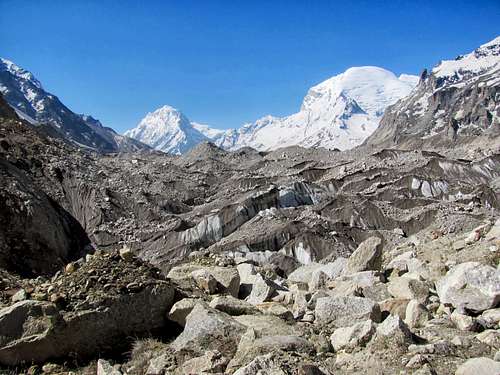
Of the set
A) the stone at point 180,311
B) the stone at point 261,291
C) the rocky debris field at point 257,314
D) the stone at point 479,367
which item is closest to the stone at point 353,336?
the rocky debris field at point 257,314

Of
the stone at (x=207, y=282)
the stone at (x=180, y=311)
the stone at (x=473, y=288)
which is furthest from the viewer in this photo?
the stone at (x=207, y=282)

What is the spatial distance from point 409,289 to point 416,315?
1282 millimetres

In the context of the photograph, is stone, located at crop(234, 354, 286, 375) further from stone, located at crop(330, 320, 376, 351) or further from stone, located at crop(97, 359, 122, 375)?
stone, located at crop(97, 359, 122, 375)

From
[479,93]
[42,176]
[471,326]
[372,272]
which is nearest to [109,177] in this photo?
[42,176]

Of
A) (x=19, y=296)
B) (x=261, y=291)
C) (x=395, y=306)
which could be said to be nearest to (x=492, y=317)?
(x=395, y=306)

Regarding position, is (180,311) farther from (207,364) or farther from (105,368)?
(207,364)

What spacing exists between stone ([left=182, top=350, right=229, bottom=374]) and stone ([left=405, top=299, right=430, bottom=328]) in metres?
2.91

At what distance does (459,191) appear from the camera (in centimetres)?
5538

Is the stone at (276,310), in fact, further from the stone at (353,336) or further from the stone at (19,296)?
the stone at (19,296)

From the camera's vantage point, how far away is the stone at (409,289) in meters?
8.27

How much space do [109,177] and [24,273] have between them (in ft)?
99.9

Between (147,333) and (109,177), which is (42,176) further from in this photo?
(147,333)

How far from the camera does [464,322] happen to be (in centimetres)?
657

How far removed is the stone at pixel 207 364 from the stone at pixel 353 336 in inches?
59.0
